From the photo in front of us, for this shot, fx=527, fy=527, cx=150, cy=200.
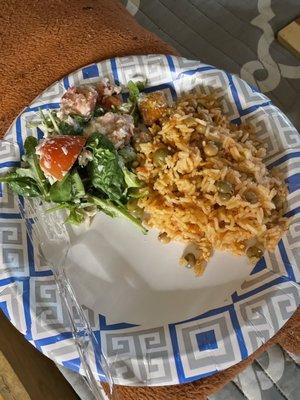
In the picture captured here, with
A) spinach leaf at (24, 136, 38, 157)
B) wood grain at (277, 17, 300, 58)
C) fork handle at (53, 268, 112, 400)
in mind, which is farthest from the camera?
wood grain at (277, 17, 300, 58)

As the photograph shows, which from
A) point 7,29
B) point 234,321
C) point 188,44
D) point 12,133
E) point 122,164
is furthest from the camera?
point 188,44

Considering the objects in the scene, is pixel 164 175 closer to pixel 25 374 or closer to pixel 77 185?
pixel 77 185

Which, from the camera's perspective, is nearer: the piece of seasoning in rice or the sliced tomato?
the sliced tomato

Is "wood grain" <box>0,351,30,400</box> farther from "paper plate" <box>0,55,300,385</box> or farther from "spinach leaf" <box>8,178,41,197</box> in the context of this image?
"spinach leaf" <box>8,178,41,197</box>

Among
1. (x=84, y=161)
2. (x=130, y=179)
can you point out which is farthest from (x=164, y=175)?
(x=84, y=161)

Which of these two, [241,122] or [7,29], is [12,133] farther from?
[241,122]

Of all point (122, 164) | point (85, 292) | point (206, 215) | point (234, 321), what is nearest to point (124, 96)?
point (122, 164)

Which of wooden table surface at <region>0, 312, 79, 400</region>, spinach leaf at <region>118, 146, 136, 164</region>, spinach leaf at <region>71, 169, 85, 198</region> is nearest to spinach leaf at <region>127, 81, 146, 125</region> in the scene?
spinach leaf at <region>118, 146, 136, 164</region>

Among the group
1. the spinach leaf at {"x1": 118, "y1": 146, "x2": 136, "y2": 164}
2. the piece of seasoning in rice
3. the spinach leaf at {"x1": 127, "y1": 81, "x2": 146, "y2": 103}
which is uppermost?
the spinach leaf at {"x1": 127, "y1": 81, "x2": 146, "y2": 103}
